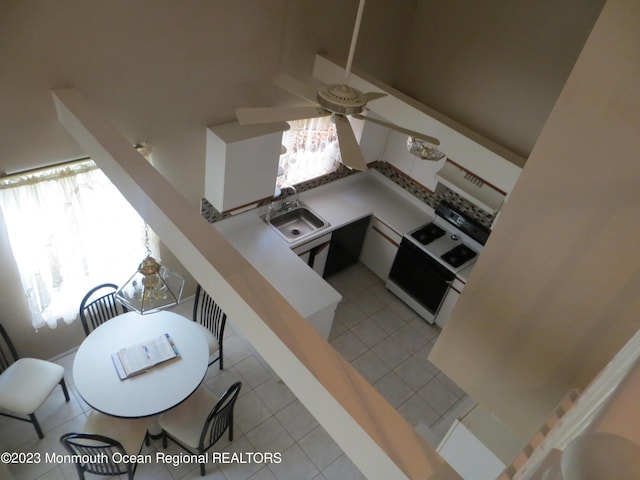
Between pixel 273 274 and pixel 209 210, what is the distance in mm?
901

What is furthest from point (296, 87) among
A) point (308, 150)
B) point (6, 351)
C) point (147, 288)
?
point (6, 351)

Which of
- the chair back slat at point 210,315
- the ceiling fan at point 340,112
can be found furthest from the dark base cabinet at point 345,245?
the ceiling fan at point 340,112

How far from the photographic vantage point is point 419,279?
5352 millimetres

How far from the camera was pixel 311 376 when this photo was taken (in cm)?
162

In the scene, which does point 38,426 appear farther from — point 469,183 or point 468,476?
point 469,183

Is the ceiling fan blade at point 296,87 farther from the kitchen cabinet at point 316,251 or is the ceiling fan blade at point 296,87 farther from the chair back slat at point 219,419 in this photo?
the kitchen cabinet at point 316,251

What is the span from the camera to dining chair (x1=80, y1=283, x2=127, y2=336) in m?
4.12

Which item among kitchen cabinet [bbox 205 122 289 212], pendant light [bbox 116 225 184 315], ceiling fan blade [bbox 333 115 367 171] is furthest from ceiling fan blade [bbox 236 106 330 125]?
kitchen cabinet [bbox 205 122 289 212]

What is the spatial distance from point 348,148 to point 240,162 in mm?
2331

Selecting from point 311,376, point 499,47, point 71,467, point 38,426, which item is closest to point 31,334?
point 38,426

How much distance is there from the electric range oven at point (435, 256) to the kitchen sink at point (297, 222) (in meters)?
1.00

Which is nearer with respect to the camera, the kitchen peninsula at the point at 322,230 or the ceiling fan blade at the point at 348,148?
the ceiling fan blade at the point at 348,148

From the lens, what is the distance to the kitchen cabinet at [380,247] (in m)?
5.53

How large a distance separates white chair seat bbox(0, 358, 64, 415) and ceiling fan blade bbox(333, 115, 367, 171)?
3289 millimetres
